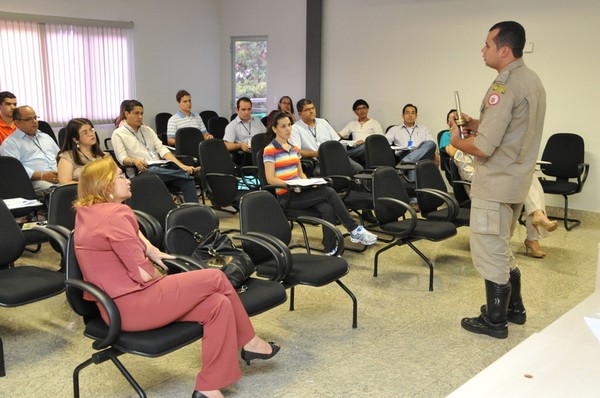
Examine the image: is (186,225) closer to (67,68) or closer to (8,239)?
(8,239)

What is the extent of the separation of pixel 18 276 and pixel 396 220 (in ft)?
8.77

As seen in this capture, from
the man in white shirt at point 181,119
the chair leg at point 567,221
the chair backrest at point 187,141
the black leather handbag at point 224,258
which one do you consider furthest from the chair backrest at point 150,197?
the chair leg at point 567,221

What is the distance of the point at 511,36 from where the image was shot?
11.0 feet

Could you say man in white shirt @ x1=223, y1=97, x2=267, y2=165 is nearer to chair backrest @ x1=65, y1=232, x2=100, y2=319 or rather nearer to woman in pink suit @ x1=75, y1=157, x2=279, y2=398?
woman in pink suit @ x1=75, y1=157, x2=279, y2=398

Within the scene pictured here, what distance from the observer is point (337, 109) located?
8938 millimetres

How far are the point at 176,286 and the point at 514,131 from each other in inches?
76.4

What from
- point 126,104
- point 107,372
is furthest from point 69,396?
point 126,104

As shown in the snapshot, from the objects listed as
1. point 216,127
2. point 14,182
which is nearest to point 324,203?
point 14,182

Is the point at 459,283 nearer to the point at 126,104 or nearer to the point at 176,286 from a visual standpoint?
the point at 176,286

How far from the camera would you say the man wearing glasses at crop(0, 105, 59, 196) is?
5.17 m

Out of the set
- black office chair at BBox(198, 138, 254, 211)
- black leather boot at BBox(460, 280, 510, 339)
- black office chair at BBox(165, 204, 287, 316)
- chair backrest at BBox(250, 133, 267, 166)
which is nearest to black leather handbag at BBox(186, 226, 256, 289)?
black office chair at BBox(165, 204, 287, 316)

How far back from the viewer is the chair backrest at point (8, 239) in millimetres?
3346

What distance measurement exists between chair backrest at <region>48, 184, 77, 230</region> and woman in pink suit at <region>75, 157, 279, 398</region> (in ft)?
3.53

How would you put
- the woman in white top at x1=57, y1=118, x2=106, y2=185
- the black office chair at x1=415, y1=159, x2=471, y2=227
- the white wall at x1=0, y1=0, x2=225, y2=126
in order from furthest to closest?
the white wall at x1=0, y1=0, x2=225, y2=126 → the black office chair at x1=415, y1=159, x2=471, y2=227 → the woman in white top at x1=57, y1=118, x2=106, y2=185
